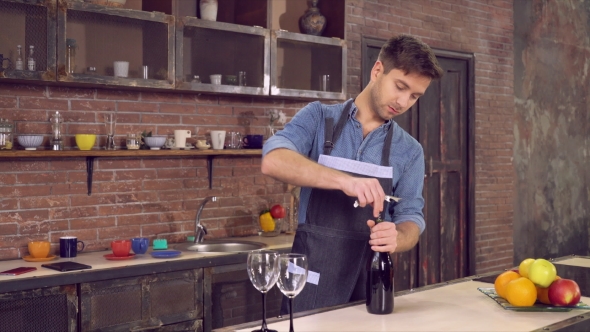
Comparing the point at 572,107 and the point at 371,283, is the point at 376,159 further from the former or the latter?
the point at 572,107

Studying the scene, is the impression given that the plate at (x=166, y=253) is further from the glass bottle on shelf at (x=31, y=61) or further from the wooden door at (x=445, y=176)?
the wooden door at (x=445, y=176)

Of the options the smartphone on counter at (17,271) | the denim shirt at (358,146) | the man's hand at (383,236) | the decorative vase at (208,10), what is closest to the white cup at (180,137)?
the decorative vase at (208,10)

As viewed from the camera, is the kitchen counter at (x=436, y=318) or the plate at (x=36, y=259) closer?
the kitchen counter at (x=436, y=318)

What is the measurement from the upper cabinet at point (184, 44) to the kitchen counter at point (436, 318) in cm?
208

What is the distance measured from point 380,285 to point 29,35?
89.3 inches

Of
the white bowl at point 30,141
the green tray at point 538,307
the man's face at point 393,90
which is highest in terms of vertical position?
the man's face at point 393,90

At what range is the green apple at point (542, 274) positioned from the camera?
221 centimetres

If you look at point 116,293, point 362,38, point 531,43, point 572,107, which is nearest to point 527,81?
point 531,43

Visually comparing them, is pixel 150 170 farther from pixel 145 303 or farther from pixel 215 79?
pixel 145 303

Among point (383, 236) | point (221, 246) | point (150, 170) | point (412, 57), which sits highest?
point (412, 57)

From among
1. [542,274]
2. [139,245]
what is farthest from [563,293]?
[139,245]

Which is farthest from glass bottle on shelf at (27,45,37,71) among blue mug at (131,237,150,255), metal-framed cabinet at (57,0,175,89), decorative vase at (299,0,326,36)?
decorative vase at (299,0,326,36)

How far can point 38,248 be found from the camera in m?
3.53

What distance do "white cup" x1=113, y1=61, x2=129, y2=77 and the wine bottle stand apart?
6.83 ft
